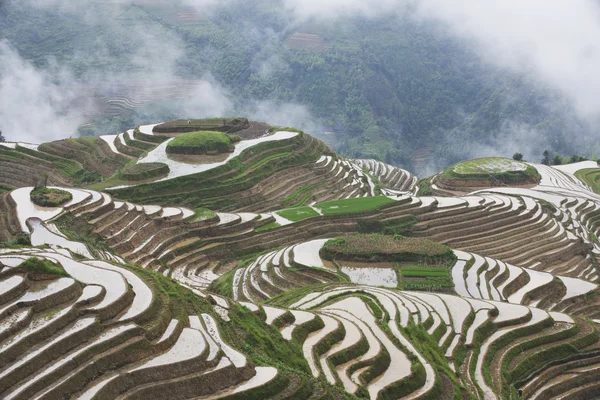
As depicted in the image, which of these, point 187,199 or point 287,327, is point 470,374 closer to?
point 287,327

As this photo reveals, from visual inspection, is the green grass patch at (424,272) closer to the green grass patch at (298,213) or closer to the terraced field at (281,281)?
the terraced field at (281,281)

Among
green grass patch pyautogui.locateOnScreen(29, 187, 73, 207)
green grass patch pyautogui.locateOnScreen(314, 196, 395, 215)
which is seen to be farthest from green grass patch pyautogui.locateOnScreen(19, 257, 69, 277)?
green grass patch pyautogui.locateOnScreen(314, 196, 395, 215)

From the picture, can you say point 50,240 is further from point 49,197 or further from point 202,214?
point 202,214

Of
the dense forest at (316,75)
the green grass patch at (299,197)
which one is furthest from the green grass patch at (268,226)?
the dense forest at (316,75)

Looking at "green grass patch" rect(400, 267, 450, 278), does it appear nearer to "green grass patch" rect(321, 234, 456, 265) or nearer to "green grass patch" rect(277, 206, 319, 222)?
"green grass patch" rect(321, 234, 456, 265)

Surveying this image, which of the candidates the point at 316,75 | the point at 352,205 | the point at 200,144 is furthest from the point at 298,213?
the point at 316,75
